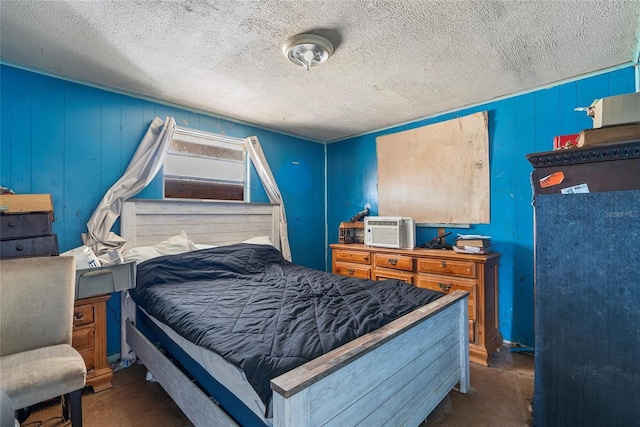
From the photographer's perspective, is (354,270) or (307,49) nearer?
(307,49)

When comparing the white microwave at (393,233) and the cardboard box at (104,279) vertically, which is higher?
the white microwave at (393,233)

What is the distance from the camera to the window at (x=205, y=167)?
2998mm

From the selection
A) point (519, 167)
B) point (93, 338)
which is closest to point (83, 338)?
point (93, 338)

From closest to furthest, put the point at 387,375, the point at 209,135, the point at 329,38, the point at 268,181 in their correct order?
the point at 387,375, the point at 329,38, the point at 209,135, the point at 268,181

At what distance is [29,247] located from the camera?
1787 millimetres

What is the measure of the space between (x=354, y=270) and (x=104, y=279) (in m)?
2.31

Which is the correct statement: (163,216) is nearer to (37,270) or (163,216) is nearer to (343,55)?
(37,270)

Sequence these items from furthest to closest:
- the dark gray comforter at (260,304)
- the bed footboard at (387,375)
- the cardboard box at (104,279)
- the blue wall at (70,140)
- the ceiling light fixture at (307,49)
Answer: the blue wall at (70,140), the cardboard box at (104,279), the ceiling light fixture at (307,49), the dark gray comforter at (260,304), the bed footboard at (387,375)

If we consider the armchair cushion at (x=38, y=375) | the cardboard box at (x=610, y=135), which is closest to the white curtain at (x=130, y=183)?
the armchair cushion at (x=38, y=375)

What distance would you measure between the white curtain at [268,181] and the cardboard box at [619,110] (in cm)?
290

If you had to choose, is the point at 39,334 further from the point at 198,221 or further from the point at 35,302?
the point at 198,221

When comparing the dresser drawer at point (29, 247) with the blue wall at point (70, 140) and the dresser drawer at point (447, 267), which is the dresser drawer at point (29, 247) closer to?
the blue wall at point (70, 140)

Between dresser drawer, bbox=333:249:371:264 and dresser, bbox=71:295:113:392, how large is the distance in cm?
226

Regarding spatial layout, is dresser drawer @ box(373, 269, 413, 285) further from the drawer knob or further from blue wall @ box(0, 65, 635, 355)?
blue wall @ box(0, 65, 635, 355)
